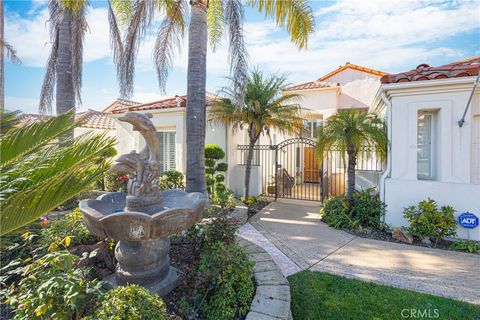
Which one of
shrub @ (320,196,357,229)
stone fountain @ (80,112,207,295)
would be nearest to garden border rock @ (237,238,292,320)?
stone fountain @ (80,112,207,295)

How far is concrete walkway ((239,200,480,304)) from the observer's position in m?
4.62

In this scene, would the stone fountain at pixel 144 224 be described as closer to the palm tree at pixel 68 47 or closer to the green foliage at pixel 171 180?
the green foliage at pixel 171 180

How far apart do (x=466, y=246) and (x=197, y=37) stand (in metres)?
9.45

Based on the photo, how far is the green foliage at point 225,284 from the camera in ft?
10.9

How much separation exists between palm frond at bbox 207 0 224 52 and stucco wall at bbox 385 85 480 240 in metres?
6.80

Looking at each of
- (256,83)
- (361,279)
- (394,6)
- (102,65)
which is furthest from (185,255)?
(394,6)

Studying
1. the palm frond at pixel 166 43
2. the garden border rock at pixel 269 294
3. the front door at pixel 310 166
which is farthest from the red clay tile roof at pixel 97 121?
the garden border rock at pixel 269 294

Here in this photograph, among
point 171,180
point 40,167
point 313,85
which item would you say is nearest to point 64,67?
point 171,180

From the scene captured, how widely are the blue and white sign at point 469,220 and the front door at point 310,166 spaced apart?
9630 millimetres

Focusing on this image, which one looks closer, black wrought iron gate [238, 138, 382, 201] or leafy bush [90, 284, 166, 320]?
leafy bush [90, 284, 166, 320]

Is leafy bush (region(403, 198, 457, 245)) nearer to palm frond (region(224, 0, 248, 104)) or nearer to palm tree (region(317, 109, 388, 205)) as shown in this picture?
palm tree (region(317, 109, 388, 205))

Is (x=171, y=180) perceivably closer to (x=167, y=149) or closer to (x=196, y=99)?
(x=167, y=149)

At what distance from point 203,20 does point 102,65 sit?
4948 millimetres

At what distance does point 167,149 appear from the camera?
1251cm
